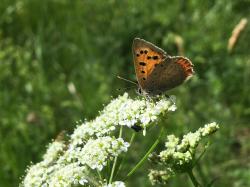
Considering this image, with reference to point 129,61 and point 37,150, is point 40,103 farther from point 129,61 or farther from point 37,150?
point 129,61

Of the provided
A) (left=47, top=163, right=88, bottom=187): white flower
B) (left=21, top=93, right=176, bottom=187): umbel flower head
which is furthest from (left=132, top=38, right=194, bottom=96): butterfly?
(left=47, top=163, right=88, bottom=187): white flower

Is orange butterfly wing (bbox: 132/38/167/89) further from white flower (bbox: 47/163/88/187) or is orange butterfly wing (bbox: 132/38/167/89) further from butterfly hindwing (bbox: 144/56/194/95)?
white flower (bbox: 47/163/88/187)

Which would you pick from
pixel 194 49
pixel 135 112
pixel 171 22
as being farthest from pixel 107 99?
pixel 135 112

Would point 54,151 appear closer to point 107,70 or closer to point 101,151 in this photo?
point 101,151

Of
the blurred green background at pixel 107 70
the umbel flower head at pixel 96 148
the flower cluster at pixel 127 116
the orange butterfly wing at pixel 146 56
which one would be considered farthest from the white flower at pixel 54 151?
the blurred green background at pixel 107 70

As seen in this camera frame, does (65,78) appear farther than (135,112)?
Yes

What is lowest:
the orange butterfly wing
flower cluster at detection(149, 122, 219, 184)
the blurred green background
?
flower cluster at detection(149, 122, 219, 184)
